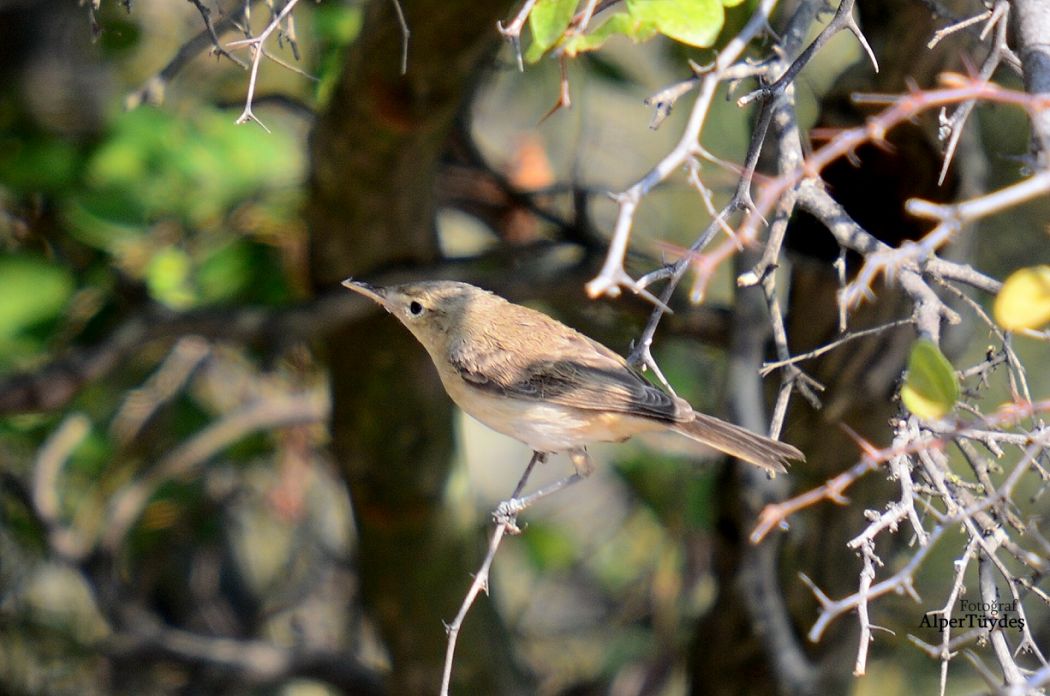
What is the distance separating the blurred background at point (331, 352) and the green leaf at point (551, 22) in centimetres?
131

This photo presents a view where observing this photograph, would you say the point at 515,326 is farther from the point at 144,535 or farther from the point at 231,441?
the point at 144,535

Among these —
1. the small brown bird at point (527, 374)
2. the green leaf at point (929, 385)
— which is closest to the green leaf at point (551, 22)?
the green leaf at point (929, 385)

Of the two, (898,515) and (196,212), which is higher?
(898,515)

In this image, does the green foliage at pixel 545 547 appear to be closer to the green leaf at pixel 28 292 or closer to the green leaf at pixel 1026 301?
the green leaf at pixel 28 292

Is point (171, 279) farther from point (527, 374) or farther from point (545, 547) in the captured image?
point (545, 547)

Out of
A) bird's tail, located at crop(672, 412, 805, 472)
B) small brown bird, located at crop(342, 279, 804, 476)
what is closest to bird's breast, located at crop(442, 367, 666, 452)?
small brown bird, located at crop(342, 279, 804, 476)

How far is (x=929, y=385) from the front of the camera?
131 centimetres

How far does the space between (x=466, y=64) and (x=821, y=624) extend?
2192 millimetres

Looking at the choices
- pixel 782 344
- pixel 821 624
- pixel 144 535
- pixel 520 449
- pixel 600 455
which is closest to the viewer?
pixel 821 624

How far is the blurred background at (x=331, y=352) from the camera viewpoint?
10.7ft

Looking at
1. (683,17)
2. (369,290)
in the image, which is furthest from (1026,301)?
(369,290)

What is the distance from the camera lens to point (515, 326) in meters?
3.20

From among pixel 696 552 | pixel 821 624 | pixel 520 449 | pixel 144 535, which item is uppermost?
pixel 821 624

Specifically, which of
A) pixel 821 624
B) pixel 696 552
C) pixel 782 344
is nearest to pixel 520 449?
pixel 696 552
